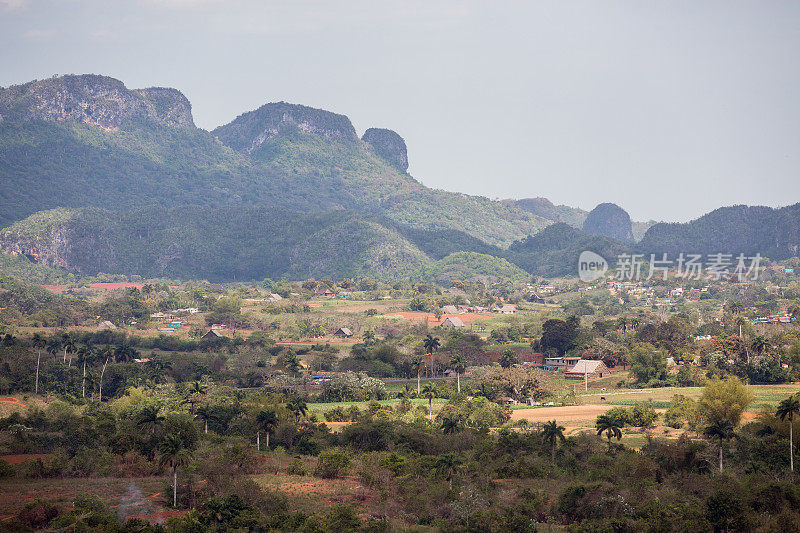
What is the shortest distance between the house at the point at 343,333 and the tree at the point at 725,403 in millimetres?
60420

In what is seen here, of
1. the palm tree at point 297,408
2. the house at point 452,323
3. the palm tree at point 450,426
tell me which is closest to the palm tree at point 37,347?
the palm tree at point 297,408

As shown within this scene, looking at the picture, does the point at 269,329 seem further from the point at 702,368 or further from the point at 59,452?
the point at 59,452

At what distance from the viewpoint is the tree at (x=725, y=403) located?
170 ft

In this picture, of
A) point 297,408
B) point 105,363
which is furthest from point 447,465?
point 105,363

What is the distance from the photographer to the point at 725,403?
52.1 m

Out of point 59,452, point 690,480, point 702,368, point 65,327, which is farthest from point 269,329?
point 690,480

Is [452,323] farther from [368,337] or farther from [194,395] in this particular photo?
[194,395]

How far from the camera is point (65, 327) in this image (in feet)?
331

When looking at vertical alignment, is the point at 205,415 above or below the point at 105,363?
below

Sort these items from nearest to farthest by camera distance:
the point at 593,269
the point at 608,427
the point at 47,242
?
the point at 608,427 < the point at 593,269 < the point at 47,242

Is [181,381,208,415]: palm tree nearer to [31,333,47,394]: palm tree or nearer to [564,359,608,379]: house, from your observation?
[31,333,47,394]: palm tree

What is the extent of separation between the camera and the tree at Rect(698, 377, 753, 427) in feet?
170

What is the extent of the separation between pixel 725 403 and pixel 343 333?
6289 cm

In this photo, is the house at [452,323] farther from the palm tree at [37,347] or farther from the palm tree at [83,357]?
the palm tree at [37,347]
